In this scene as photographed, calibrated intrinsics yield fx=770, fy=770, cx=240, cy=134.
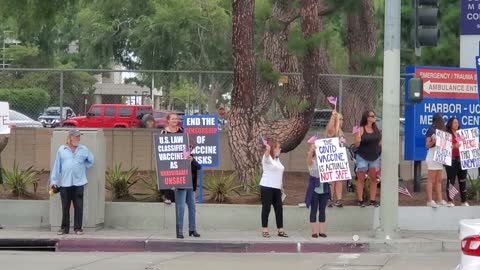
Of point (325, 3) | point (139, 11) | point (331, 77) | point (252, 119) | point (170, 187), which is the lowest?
point (170, 187)

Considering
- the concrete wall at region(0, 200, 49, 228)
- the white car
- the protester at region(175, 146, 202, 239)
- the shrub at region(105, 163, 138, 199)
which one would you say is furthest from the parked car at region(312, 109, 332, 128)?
the white car

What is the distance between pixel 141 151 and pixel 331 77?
5273 millimetres

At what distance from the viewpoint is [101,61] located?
40.2 m

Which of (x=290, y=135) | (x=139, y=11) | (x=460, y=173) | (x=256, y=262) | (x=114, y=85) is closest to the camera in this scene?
(x=256, y=262)

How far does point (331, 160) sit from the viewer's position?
13719mm

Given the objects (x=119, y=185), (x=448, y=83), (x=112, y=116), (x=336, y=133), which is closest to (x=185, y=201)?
(x=119, y=185)

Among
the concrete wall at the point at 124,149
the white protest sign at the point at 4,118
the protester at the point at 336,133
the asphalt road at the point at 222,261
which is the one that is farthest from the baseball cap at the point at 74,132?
the concrete wall at the point at 124,149

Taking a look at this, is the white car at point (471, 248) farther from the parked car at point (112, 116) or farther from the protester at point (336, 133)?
the parked car at point (112, 116)

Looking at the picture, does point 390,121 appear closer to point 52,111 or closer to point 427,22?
point 427,22

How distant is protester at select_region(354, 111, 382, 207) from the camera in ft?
48.5

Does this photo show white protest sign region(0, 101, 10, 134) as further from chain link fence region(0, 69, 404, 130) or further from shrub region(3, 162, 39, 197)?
chain link fence region(0, 69, 404, 130)

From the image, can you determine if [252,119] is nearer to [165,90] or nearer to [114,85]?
[165,90]

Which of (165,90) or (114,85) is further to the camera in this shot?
(114,85)

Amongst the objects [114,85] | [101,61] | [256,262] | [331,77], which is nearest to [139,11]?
[101,61]
